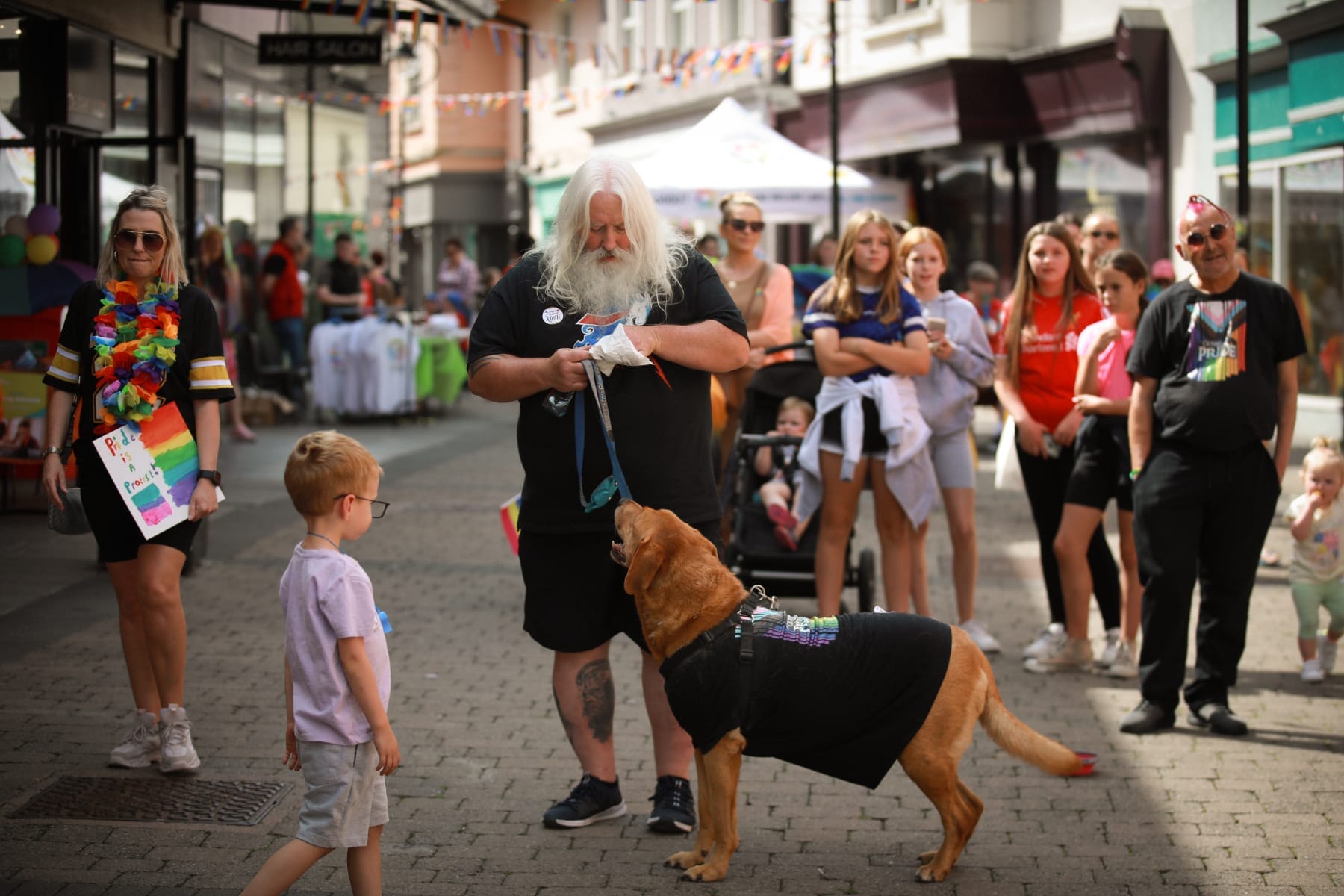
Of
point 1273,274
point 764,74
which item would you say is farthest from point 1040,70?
point 764,74

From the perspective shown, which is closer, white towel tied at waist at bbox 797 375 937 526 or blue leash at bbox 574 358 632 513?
blue leash at bbox 574 358 632 513

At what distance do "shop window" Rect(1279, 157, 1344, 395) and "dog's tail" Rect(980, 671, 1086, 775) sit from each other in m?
11.6

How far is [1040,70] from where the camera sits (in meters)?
19.9

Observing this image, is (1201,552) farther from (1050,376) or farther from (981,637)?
(981,637)

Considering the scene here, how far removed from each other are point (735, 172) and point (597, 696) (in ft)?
29.6

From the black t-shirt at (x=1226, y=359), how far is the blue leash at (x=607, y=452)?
8.17ft

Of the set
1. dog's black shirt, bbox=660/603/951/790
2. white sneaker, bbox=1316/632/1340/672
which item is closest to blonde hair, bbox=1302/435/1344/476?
white sneaker, bbox=1316/632/1340/672

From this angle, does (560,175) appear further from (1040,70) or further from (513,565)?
(513,565)

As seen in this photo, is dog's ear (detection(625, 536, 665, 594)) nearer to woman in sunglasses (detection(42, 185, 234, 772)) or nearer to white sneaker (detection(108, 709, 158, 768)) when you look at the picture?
woman in sunglasses (detection(42, 185, 234, 772))

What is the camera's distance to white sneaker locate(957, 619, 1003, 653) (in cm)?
733

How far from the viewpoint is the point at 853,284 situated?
7184 millimetres

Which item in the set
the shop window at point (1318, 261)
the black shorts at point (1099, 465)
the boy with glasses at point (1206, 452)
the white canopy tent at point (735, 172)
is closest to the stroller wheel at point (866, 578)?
the black shorts at point (1099, 465)

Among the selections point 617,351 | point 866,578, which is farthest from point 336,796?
point 866,578

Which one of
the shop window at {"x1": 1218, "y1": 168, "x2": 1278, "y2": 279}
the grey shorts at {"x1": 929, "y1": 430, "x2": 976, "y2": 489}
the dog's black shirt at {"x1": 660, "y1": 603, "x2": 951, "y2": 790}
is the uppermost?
the shop window at {"x1": 1218, "y1": 168, "x2": 1278, "y2": 279}
